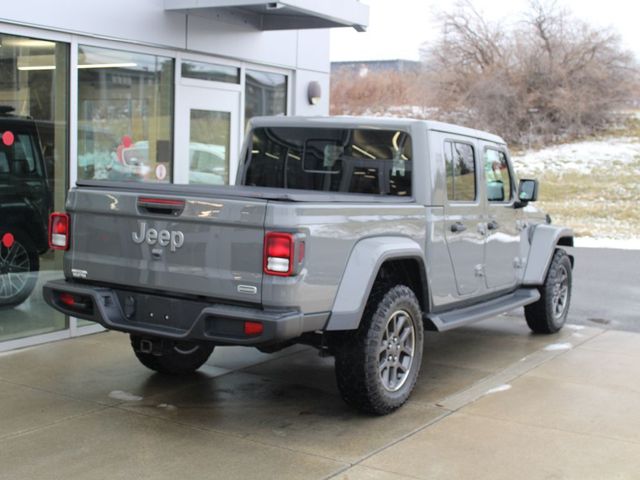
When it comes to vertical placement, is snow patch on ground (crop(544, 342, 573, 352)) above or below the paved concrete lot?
above

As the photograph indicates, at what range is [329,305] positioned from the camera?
16.4 ft

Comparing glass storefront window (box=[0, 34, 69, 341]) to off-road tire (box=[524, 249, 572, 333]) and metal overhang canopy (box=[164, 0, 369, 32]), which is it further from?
off-road tire (box=[524, 249, 572, 333])

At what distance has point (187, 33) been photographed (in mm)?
8633

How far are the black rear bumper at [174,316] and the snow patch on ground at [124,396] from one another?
781mm

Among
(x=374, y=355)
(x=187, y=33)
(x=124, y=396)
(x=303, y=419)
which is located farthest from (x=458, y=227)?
(x=187, y=33)

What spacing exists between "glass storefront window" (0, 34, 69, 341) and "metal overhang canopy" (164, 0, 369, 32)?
4.88 ft

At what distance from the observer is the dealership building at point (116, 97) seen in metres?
7.29

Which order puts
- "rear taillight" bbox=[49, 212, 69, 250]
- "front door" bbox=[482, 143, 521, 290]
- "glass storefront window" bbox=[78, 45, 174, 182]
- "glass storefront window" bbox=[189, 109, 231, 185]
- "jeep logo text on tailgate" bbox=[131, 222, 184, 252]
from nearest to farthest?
"jeep logo text on tailgate" bbox=[131, 222, 184, 252]
"rear taillight" bbox=[49, 212, 69, 250]
"front door" bbox=[482, 143, 521, 290]
"glass storefront window" bbox=[78, 45, 174, 182]
"glass storefront window" bbox=[189, 109, 231, 185]

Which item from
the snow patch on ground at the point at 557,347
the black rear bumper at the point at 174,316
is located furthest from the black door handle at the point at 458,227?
the snow patch on ground at the point at 557,347

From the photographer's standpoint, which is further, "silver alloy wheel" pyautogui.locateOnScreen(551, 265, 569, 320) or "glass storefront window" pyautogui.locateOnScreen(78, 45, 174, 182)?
"silver alloy wheel" pyautogui.locateOnScreen(551, 265, 569, 320)

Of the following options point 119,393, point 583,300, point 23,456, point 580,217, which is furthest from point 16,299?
point 580,217

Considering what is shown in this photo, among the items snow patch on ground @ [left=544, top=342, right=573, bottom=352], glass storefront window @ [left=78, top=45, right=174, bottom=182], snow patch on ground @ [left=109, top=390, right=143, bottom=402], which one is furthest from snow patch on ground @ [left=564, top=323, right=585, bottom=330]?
snow patch on ground @ [left=109, top=390, right=143, bottom=402]

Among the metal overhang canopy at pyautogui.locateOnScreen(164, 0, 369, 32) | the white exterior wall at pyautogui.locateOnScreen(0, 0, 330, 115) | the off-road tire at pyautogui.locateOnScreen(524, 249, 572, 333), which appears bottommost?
the off-road tire at pyautogui.locateOnScreen(524, 249, 572, 333)

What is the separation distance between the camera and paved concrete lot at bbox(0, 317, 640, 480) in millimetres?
4676
